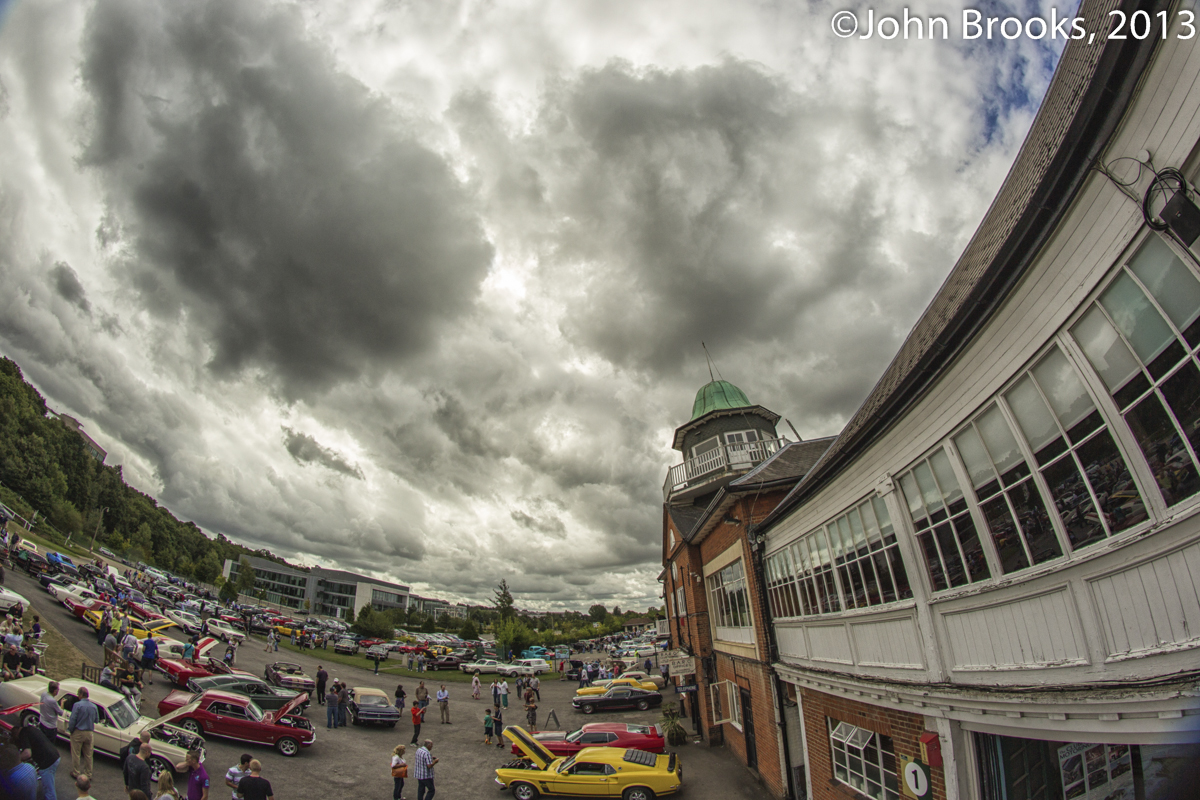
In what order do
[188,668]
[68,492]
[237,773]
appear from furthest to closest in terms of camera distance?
[68,492]
[188,668]
[237,773]

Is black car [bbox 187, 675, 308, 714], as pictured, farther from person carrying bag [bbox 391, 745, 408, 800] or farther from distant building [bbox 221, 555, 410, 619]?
distant building [bbox 221, 555, 410, 619]

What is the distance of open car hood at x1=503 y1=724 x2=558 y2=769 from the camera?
49.5 feet

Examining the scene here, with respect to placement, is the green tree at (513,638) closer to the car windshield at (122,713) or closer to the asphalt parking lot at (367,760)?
the asphalt parking lot at (367,760)

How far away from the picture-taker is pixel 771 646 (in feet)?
46.0

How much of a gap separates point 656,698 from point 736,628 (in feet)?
52.6

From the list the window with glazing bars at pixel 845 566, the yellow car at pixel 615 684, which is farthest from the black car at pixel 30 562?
the window with glazing bars at pixel 845 566

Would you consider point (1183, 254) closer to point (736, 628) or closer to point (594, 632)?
point (736, 628)

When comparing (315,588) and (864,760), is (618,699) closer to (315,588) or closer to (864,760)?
(864,760)

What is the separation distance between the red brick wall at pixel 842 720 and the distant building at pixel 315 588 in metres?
135

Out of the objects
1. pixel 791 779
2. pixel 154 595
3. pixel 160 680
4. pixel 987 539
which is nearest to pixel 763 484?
pixel 791 779

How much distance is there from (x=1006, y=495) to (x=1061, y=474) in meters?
0.77

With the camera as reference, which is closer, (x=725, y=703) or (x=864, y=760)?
(x=864, y=760)

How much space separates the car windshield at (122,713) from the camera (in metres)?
11.9

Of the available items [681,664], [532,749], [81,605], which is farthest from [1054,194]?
[81,605]
